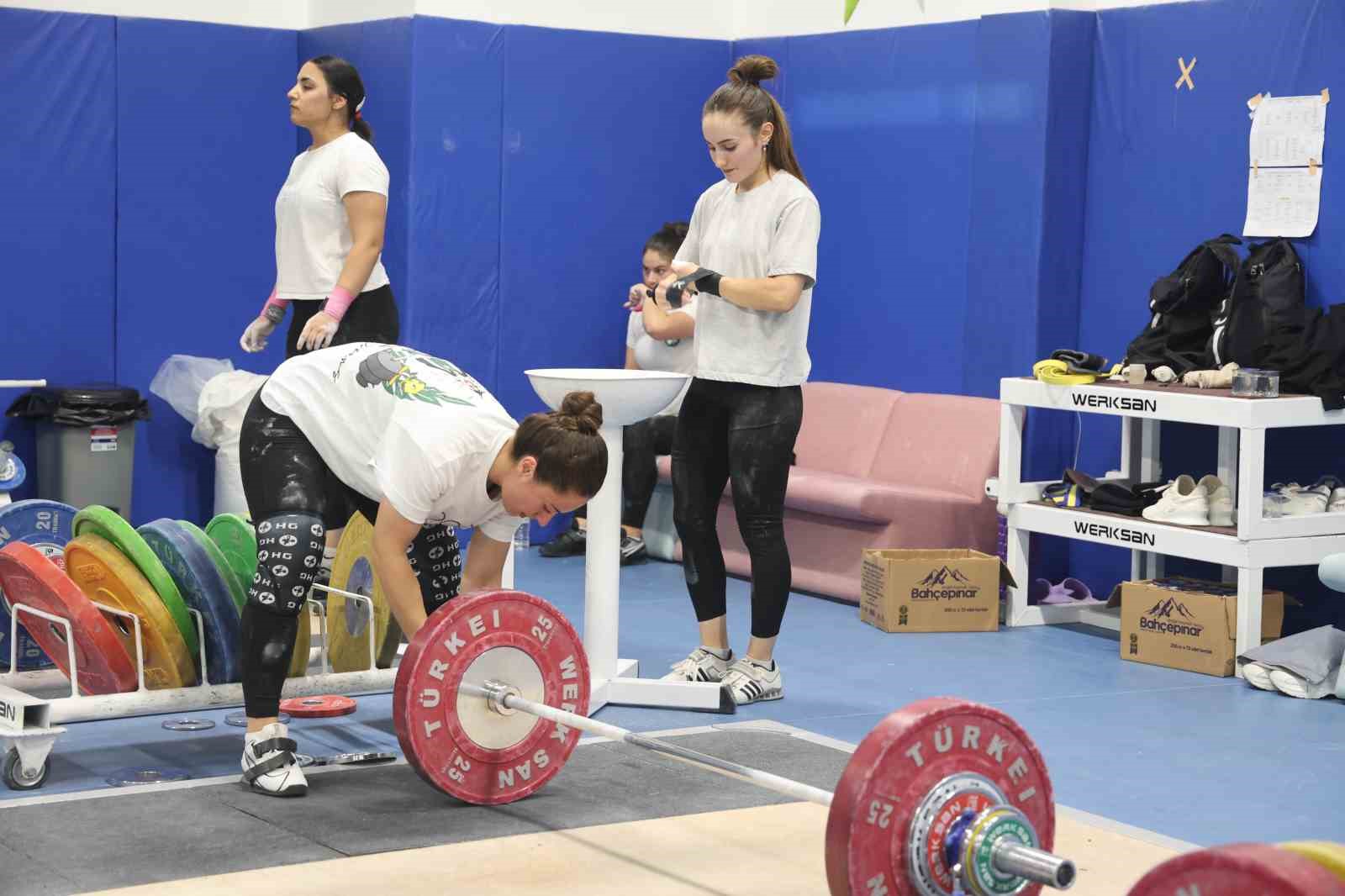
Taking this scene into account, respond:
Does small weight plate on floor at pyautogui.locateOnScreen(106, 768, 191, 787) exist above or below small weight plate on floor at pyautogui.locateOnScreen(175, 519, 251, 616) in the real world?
below

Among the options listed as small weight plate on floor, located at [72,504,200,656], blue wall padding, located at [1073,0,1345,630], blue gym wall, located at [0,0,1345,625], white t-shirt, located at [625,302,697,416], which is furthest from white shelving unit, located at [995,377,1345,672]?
small weight plate on floor, located at [72,504,200,656]

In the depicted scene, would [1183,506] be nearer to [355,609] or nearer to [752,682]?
[752,682]

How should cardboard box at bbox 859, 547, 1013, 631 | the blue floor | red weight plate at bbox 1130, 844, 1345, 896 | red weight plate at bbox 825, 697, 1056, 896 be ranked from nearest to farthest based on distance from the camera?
red weight plate at bbox 1130, 844, 1345, 896, red weight plate at bbox 825, 697, 1056, 896, the blue floor, cardboard box at bbox 859, 547, 1013, 631

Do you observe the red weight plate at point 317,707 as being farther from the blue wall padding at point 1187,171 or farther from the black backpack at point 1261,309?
the blue wall padding at point 1187,171

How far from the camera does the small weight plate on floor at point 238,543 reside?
4109 millimetres

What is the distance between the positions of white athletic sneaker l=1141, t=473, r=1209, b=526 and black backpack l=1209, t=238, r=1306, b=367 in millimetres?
403

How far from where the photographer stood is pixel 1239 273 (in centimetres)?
548

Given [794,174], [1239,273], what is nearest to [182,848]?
[794,174]

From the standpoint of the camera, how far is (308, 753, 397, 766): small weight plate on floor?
12.4ft

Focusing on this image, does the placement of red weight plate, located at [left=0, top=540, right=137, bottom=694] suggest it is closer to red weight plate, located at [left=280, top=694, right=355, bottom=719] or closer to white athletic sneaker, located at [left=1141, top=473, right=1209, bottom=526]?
red weight plate, located at [left=280, top=694, right=355, bottom=719]

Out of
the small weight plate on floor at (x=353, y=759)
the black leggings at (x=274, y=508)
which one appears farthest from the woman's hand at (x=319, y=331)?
the small weight plate on floor at (x=353, y=759)

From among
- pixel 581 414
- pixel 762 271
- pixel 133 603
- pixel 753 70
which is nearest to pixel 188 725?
pixel 133 603

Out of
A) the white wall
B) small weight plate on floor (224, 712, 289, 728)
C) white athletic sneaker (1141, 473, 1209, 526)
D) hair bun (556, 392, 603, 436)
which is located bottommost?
small weight plate on floor (224, 712, 289, 728)

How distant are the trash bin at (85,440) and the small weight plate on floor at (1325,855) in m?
5.51
